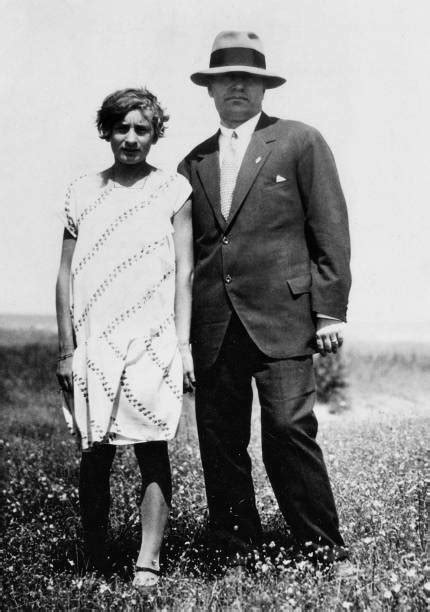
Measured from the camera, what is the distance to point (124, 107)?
3.79 meters

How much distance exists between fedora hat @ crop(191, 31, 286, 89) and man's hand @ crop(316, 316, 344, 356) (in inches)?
52.6

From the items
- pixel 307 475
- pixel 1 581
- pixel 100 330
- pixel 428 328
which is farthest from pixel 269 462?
pixel 428 328

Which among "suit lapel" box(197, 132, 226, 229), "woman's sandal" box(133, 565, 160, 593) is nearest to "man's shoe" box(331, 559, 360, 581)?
"woman's sandal" box(133, 565, 160, 593)

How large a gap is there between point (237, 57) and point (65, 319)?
1673 mm

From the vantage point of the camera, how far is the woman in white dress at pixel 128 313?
370cm

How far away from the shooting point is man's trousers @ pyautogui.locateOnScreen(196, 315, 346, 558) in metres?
3.82

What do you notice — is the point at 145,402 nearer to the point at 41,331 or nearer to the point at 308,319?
the point at 308,319

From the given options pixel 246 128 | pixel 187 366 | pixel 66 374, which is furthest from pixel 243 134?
pixel 66 374

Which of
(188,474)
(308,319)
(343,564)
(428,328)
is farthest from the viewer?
(428,328)

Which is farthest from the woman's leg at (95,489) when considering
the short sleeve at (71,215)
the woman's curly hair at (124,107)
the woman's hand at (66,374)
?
the woman's curly hair at (124,107)

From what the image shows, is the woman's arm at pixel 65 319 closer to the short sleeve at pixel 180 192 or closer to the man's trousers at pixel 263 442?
the short sleeve at pixel 180 192

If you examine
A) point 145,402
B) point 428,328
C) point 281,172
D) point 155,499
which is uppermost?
point 281,172

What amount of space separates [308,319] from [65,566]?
6.44 ft

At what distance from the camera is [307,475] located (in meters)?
3.81
